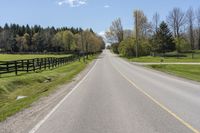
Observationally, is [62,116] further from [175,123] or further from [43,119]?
[175,123]

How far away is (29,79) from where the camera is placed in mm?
27016

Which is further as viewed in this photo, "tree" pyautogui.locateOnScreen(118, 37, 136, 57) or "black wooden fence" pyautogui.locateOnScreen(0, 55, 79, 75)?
"tree" pyautogui.locateOnScreen(118, 37, 136, 57)

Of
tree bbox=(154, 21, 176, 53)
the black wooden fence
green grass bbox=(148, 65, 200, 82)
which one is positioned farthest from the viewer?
tree bbox=(154, 21, 176, 53)

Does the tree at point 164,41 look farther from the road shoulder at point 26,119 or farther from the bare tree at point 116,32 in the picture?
the road shoulder at point 26,119

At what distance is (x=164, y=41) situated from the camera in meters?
110

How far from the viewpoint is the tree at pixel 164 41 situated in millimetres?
109775

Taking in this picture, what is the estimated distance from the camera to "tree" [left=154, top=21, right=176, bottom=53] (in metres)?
110

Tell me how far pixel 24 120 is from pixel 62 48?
166 meters

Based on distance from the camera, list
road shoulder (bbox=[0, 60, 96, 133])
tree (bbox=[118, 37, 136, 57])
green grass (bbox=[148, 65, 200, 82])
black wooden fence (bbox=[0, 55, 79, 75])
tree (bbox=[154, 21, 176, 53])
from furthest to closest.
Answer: tree (bbox=[154, 21, 176, 53]) < tree (bbox=[118, 37, 136, 57]) < green grass (bbox=[148, 65, 200, 82]) < black wooden fence (bbox=[0, 55, 79, 75]) < road shoulder (bbox=[0, 60, 96, 133])

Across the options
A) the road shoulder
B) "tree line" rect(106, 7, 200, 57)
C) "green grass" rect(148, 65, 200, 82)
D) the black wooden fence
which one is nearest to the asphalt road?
the road shoulder

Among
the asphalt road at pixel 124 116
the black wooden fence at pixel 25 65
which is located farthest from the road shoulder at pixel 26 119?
the black wooden fence at pixel 25 65

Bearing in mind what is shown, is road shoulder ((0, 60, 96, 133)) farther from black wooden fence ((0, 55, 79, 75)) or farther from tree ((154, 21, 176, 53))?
tree ((154, 21, 176, 53))

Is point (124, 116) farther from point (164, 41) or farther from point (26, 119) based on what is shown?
point (164, 41)

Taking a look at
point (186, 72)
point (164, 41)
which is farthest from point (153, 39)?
point (186, 72)
